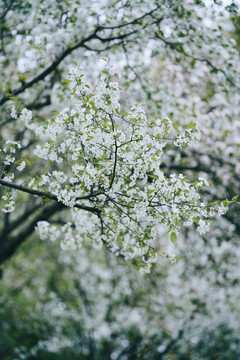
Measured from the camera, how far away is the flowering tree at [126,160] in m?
3.78

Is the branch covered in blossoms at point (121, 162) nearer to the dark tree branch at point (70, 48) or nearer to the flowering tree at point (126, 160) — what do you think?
the flowering tree at point (126, 160)

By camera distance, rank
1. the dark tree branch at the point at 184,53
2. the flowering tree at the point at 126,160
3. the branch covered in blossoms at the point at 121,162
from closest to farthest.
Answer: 1. the branch covered in blossoms at the point at 121,162
2. the flowering tree at the point at 126,160
3. the dark tree branch at the point at 184,53

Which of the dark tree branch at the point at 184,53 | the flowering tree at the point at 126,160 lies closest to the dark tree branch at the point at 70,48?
the flowering tree at the point at 126,160

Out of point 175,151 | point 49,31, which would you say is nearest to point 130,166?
point 175,151

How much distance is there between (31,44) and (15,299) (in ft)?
31.8

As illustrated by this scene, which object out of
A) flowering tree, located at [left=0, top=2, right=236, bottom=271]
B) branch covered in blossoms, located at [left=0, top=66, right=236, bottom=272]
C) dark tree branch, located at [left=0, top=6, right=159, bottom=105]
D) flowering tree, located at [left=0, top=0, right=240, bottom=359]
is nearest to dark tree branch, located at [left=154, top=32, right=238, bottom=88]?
flowering tree, located at [left=0, top=0, right=240, bottom=359]

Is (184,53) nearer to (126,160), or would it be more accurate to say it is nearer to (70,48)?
(70,48)

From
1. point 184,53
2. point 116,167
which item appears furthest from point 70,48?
point 116,167

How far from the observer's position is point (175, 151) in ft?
24.4

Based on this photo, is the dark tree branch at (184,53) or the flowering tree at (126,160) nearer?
the flowering tree at (126,160)

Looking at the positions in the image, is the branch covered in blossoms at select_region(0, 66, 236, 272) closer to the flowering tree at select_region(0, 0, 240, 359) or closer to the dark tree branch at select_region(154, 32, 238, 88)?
the flowering tree at select_region(0, 0, 240, 359)

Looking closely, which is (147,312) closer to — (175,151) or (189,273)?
(189,273)

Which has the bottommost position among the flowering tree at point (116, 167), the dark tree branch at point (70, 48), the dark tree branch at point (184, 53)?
the flowering tree at point (116, 167)

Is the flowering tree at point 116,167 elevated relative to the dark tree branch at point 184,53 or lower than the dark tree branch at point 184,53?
lower
